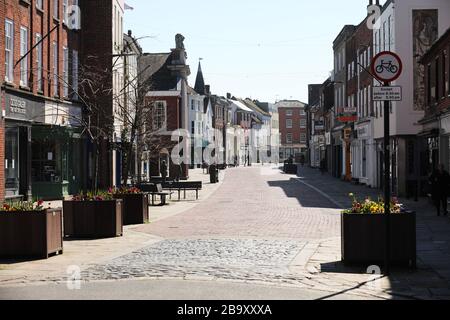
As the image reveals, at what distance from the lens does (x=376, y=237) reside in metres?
11.7

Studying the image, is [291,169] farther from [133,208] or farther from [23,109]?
[133,208]

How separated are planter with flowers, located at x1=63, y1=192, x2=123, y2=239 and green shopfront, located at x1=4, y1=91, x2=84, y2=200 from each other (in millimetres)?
9254

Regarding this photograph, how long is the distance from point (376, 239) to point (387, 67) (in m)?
2.79

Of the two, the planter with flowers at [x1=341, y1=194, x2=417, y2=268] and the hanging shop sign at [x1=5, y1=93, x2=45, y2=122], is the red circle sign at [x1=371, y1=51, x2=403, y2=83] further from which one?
the hanging shop sign at [x1=5, y1=93, x2=45, y2=122]

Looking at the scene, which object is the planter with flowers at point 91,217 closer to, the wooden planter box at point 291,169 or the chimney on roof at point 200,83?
the wooden planter box at point 291,169

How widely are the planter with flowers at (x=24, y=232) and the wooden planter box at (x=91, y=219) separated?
3.65 m

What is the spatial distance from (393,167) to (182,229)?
19.6 metres

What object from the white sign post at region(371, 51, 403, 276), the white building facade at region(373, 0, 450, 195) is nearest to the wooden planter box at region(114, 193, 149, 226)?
the white sign post at region(371, 51, 403, 276)

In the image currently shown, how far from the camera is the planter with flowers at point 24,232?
13.0 m

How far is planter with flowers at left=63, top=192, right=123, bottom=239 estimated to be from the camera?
55.1 feet

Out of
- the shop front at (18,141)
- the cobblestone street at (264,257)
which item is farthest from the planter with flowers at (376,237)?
the shop front at (18,141)

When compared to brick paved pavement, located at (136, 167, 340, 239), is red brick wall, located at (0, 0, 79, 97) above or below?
above

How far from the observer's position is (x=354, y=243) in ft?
38.7
